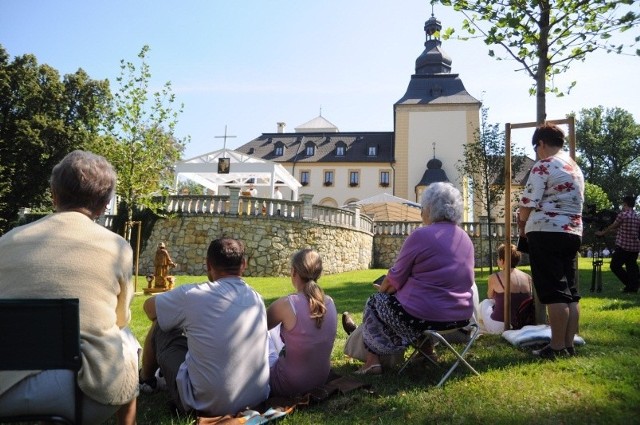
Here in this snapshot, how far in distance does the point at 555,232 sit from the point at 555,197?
0.30m

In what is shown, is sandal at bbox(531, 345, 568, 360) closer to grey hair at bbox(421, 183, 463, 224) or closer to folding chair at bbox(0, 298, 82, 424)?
grey hair at bbox(421, 183, 463, 224)

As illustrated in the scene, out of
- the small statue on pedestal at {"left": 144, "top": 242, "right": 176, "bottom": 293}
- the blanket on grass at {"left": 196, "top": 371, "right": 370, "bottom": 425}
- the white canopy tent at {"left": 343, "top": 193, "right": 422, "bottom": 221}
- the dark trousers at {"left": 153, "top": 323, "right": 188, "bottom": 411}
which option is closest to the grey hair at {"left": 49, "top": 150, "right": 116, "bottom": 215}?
the dark trousers at {"left": 153, "top": 323, "right": 188, "bottom": 411}

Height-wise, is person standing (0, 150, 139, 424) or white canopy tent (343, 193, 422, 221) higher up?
white canopy tent (343, 193, 422, 221)

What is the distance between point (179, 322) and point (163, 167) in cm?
1339

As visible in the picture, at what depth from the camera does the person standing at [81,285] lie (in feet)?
7.26

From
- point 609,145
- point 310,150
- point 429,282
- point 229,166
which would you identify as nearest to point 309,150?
point 310,150

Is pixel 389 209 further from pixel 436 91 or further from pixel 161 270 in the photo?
pixel 436 91

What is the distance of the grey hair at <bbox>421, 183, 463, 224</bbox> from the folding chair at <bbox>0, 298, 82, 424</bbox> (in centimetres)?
299

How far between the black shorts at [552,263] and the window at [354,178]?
159 ft

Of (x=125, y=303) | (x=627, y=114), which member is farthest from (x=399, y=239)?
(x=627, y=114)

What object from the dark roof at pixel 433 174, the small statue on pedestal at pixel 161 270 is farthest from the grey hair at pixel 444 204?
the dark roof at pixel 433 174

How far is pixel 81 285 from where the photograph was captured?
2.33 m

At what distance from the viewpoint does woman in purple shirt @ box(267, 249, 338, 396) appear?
379 cm

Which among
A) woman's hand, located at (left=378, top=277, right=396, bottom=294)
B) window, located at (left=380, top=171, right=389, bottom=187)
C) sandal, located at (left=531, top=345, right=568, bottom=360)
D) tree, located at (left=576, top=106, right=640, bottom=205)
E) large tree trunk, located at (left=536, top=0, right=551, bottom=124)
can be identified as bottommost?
sandal, located at (left=531, top=345, right=568, bottom=360)
